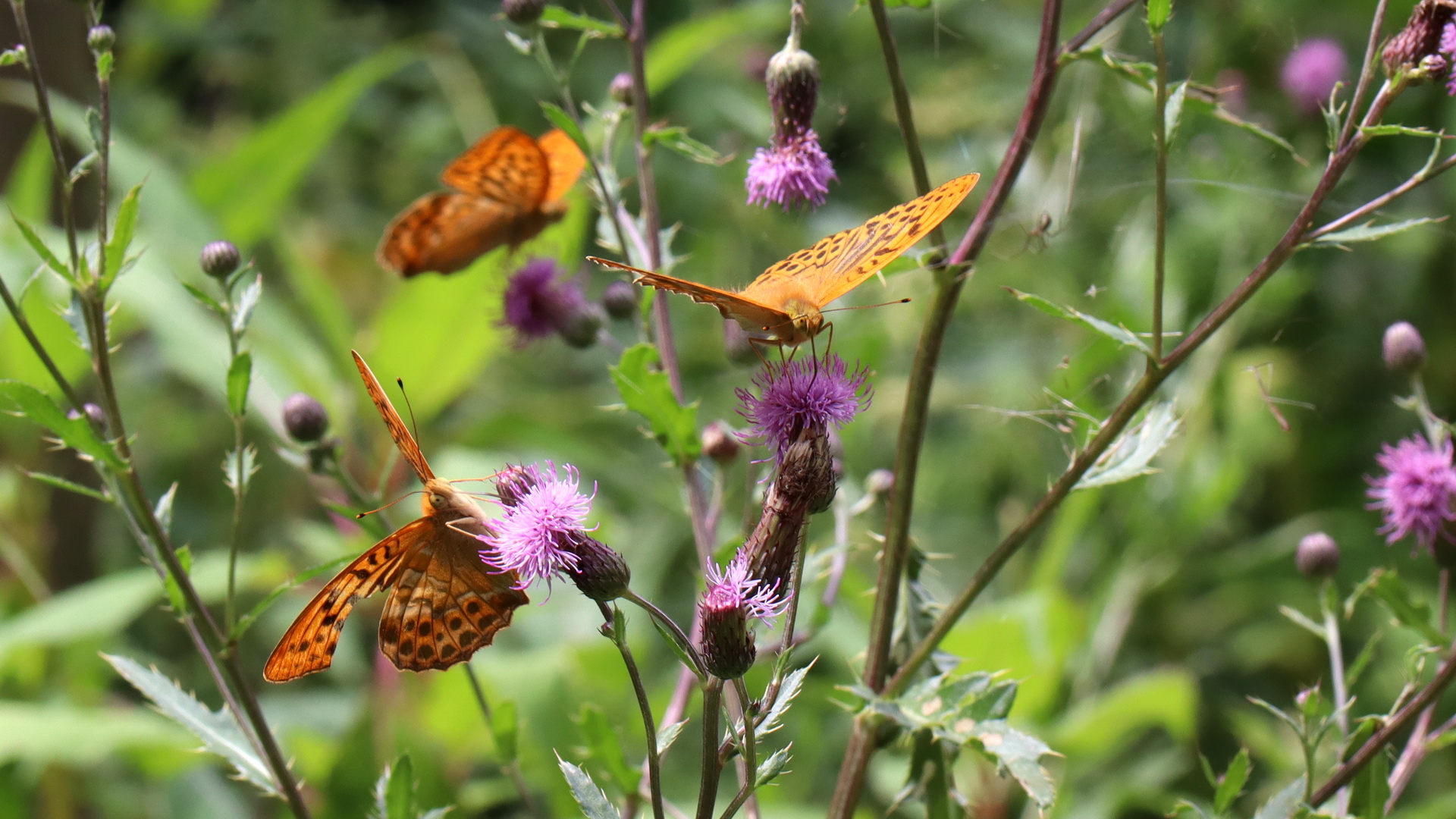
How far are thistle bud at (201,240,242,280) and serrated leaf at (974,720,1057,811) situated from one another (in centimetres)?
105

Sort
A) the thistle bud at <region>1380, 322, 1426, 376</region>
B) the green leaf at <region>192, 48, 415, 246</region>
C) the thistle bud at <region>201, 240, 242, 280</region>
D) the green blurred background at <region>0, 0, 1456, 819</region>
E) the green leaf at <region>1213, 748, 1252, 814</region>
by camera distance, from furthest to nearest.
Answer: the green leaf at <region>192, 48, 415, 246</region>, the green blurred background at <region>0, 0, 1456, 819</region>, the thistle bud at <region>1380, 322, 1426, 376</region>, the thistle bud at <region>201, 240, 242, 280</region>, the green leaf at <region>1213, 748, 1252, 814</region>

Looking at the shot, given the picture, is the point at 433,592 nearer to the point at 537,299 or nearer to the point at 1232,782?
the point at 537,299

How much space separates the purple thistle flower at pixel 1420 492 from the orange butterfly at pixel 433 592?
3.58ft

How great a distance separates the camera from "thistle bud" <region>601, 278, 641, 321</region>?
5.57ft

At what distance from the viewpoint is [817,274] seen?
43.7 inches

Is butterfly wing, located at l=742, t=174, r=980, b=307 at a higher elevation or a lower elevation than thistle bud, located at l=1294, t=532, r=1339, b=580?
higher

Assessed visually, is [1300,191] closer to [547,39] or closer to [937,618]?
[937,618]

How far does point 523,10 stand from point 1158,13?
2.68 ft

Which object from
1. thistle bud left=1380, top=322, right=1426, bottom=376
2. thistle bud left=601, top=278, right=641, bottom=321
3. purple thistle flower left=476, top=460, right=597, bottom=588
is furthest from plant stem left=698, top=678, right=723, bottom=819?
thistle bud left=1380, top=322, right=1426, bottom=376

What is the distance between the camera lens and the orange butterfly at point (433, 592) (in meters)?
1.18

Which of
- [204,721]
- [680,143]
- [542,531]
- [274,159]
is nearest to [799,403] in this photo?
[542,531]

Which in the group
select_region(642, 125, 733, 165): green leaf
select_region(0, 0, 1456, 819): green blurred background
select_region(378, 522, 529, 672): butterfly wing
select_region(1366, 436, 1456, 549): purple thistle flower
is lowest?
select_region(0, 0, 1456, 819): green blurred background

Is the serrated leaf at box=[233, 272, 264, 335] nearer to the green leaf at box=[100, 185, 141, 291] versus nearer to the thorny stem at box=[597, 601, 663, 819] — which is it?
the green leaf at box=[100, 185, 141, 291]

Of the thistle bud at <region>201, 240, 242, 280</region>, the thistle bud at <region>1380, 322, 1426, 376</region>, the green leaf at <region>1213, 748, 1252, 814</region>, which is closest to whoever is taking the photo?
the green leaf at <region>1213, 748, 1252, 814</region>
